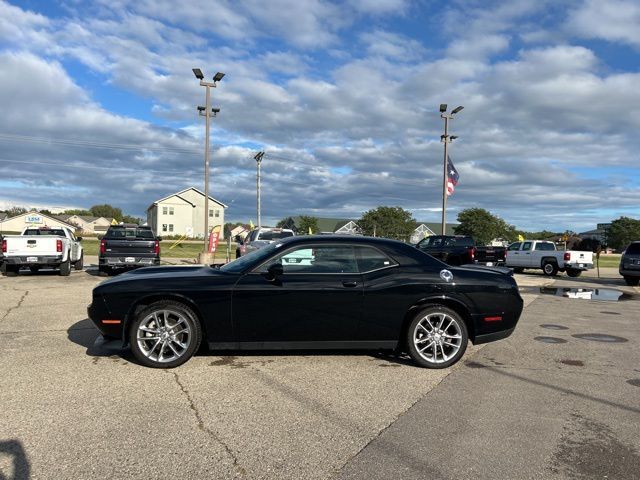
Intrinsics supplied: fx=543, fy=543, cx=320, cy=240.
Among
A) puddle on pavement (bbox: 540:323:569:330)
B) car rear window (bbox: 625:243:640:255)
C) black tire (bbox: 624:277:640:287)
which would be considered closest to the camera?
puddle on pavement (bbox: 540:323:569:330)

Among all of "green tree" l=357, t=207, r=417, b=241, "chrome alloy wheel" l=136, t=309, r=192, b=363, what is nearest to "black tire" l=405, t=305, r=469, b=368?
"chrome alloy wheel" l=136, t=309, r=192, b=363

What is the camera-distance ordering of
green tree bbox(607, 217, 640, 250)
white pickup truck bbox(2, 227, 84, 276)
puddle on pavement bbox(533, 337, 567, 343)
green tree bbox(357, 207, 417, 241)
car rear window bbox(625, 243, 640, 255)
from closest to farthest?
1. puddle on pavement bbox(533, 337, 567, 343)
2. white pickup truck bbox(2, 227, 84, 276)
3. car rear window bbox(625, 243, 640, 255)
4. green tree bbox(357, 207, 417, 241)
5. green tree bbox(607, 217, 640, 250)

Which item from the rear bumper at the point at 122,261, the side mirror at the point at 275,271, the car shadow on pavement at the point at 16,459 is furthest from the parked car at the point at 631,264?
the car shadow on pavement at the point at 16,459

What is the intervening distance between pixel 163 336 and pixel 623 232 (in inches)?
4809

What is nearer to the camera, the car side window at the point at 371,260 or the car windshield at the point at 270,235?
the car side window at the point at 371,260

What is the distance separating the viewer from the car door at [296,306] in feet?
19.1

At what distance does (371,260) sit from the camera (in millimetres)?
6199

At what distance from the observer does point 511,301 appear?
6.34 m

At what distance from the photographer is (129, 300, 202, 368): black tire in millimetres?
5789

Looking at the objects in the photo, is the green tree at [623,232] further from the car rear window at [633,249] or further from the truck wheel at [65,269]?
the truck wheel at [65,269]

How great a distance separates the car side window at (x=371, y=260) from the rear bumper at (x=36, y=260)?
13.5 m

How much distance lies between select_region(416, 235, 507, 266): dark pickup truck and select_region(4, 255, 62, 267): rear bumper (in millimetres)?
14233

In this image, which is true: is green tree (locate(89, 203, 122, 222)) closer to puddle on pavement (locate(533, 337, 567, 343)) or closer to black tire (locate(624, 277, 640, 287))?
black tire (locate(624, 277, 640, 287))

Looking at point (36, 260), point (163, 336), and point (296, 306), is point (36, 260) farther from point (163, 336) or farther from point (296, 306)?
point (296, 306)
